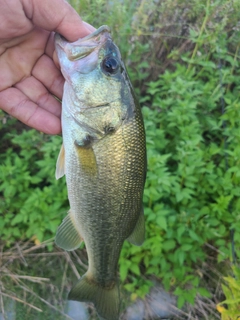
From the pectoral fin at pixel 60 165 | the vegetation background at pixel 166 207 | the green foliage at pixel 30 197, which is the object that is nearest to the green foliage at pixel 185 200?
the vegetation background at pixel 166 207

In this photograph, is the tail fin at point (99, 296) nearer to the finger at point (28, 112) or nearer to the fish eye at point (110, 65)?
the finger at point (28, 112)

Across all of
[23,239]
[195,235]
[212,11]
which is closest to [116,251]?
[195,235]

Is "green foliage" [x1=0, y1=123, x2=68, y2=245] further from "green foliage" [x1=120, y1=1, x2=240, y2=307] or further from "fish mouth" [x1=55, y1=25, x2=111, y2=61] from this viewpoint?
"fish mouth" [x1=55, y1=25, x2=111, y2=61]

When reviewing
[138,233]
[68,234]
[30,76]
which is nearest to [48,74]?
[30,76]

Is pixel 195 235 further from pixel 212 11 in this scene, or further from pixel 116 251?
pixel 212 11

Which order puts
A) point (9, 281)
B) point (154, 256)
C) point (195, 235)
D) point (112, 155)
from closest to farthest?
point (112, 155), point (195, 235), point (154, 256), point (9, 281)

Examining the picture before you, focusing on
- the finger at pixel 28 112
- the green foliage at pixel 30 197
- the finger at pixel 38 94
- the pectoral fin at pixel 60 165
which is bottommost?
the green foliage at pixel 30 197
